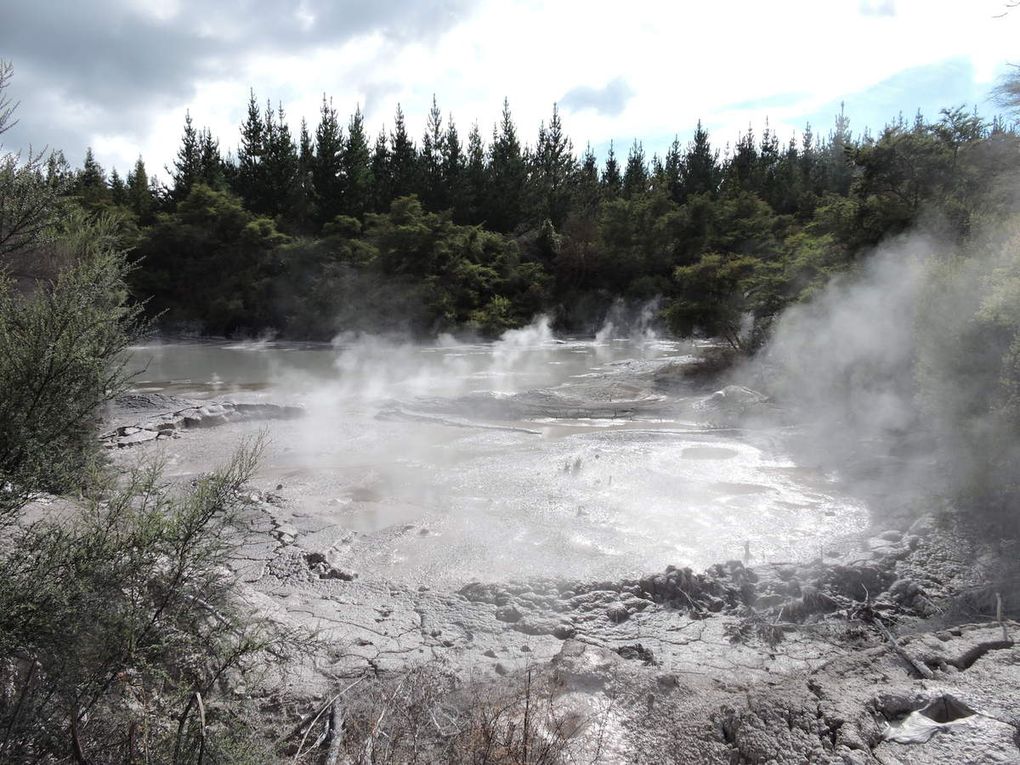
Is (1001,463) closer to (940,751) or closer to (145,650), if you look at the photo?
(940,751)

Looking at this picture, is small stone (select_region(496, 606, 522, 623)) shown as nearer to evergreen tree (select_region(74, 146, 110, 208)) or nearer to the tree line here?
the tree line

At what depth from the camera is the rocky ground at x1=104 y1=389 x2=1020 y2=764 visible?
3441mm

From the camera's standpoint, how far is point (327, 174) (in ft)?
141

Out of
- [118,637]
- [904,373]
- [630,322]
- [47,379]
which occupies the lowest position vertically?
[118,637]

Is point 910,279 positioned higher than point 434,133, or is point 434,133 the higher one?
point 434,133

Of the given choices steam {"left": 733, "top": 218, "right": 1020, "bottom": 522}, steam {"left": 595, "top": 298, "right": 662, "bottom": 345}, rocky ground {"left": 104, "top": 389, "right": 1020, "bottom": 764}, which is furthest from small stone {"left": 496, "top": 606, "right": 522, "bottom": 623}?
steam {"left": 595, "top": 298, "right": 662, "bottom": 345}

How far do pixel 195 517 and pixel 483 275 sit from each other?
31.4 meters

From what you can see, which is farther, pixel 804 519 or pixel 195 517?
pixel 804 519

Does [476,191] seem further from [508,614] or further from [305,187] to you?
[508,614]

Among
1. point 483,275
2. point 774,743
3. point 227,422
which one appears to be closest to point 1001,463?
point 774,743

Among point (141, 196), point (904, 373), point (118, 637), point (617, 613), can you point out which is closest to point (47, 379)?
point (118, 637)

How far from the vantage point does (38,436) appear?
11.7 feet

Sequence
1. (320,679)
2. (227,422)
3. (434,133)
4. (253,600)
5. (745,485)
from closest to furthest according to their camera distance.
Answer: (320,679) → (253,600) → (745,485) → (227,422) → (434,133)

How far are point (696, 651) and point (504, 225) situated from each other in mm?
40887
